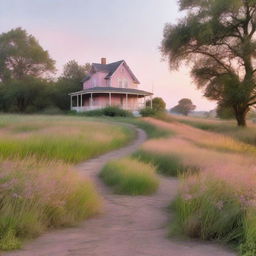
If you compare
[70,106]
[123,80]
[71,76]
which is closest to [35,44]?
[71,76]

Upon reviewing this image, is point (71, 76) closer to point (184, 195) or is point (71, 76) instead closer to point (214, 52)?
point (214, 52)

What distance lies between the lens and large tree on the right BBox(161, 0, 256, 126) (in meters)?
29.6

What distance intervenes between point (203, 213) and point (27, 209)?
2.77 meters

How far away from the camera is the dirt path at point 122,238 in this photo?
16.3ft

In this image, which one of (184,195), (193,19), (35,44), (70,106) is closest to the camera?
→ (184,195)

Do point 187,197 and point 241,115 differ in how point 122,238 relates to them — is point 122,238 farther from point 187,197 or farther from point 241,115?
point 241,115

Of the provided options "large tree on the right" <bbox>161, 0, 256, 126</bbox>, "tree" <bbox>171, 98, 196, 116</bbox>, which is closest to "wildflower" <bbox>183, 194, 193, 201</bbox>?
"large tree on the right" <bbox>161, 0, 256, 126</bbox>

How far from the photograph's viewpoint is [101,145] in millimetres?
16141

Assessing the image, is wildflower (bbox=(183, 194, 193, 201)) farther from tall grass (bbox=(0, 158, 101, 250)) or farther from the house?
the house

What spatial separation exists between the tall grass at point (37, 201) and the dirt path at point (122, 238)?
22 centimetres

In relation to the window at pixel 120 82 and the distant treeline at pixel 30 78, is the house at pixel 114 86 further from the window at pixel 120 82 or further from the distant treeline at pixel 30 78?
the distant treeline at pixel 30 78

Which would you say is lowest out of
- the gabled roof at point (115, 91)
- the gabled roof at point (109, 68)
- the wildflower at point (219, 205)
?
the wildflower at point (219, 205)

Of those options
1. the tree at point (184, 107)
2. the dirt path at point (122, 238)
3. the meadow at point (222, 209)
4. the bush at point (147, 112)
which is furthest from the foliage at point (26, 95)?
the meadow at point (222, 209)

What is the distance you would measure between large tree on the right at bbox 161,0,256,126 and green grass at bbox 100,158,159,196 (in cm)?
2153
